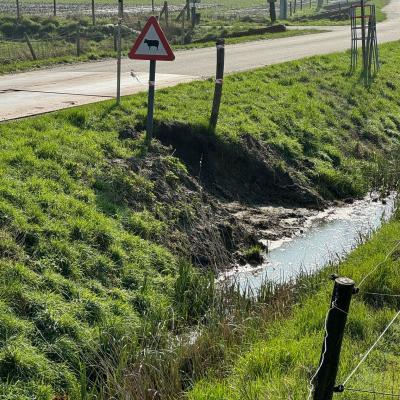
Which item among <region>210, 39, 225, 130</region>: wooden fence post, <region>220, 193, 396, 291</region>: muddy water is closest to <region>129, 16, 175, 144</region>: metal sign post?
<region>210, 39, 225, 130</region>: wooden fence post

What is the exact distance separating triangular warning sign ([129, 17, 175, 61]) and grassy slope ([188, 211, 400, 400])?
492 centimetres

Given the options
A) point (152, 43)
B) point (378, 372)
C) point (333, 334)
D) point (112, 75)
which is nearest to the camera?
point (333, 334)

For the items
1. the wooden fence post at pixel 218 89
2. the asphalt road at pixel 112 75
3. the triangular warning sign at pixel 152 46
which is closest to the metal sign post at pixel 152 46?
the triangular warning sign at pixel 152 46

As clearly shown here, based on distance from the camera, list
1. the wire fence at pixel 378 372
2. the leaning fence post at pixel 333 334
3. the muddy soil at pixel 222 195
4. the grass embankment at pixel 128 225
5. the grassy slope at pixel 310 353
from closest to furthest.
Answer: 1. the leaning fence post at pixel 333 334
2. the wire fence at pixel 378 372
3. the grassy slope at pixel 310 353
4. the grass embankment at pixel 128 225
5. the muddy soil at pixel 222 195

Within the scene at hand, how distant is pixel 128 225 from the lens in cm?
1039

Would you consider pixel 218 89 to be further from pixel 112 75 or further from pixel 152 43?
pixel 112 75

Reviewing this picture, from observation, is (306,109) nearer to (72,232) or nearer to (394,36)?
(72,232)

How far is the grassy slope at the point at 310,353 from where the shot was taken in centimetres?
619

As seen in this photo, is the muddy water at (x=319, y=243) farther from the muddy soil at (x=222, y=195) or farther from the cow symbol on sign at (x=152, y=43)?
the cow symbol on sign at (x=152, y=43)

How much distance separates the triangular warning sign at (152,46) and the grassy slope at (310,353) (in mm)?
4924

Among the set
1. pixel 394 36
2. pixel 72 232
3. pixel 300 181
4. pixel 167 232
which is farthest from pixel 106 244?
pixel 394 36

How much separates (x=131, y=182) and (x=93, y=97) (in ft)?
16.3

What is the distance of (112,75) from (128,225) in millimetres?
9901

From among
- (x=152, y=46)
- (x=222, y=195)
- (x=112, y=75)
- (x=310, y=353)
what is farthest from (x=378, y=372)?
(x=112, y=75)
